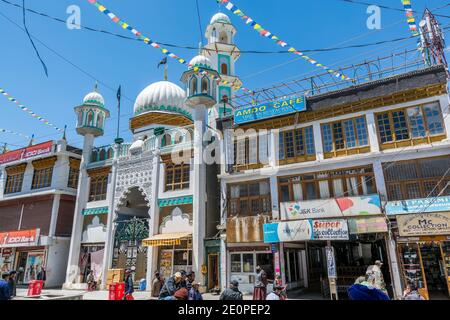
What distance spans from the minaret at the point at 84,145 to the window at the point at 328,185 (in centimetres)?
1498

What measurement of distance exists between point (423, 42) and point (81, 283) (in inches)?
952

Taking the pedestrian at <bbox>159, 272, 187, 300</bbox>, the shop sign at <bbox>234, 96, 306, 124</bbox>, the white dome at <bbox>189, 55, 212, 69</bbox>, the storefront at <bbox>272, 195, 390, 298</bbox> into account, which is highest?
the white dome at <bbox>189, 55, 212, 69</bbox>

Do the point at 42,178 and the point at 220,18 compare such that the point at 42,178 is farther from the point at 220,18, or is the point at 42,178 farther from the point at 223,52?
the point at 220,18

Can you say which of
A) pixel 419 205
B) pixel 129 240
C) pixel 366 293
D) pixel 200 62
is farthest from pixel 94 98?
pixel 366 293

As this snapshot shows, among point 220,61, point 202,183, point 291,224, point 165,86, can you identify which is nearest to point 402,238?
point 291,224

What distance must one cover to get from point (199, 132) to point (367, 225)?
10510 millimetres

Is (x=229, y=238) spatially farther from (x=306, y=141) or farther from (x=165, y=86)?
(x=165, y=86)

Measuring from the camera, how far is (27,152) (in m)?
27.5

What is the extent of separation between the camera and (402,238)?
13922 mm

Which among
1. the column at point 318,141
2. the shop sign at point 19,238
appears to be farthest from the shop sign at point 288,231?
the shop sign at point 19,238

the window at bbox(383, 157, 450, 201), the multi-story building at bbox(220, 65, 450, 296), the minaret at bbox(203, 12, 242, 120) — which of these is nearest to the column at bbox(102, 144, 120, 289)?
the multi-story building at bbox(220, 65, 450, 296)

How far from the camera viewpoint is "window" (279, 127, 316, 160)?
17.2 m

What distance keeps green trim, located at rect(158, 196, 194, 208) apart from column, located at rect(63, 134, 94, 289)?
23.8 ft

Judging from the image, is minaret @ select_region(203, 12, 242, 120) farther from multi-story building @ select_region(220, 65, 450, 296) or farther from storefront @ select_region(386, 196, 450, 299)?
storefront @ select_region(386, 196, 450, 299)
